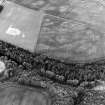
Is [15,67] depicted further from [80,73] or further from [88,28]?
[88,28]

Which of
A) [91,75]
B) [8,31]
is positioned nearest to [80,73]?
[91,75]

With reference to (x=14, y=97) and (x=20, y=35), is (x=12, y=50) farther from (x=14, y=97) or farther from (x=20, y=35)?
(x=14, y=97)

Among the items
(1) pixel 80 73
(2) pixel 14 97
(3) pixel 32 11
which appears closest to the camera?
(2) pixel 14 97

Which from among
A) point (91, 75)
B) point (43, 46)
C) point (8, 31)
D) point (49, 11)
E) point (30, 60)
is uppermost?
point (49, 11)

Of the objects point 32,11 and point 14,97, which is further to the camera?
point 32,11

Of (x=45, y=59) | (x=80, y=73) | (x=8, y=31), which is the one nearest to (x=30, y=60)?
(x=45, y=59)

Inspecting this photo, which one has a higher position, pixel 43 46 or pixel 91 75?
pixel 43 46

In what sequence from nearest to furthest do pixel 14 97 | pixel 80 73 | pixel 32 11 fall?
pixel 14 97 < pixel 80 73 < pixel 32 11
